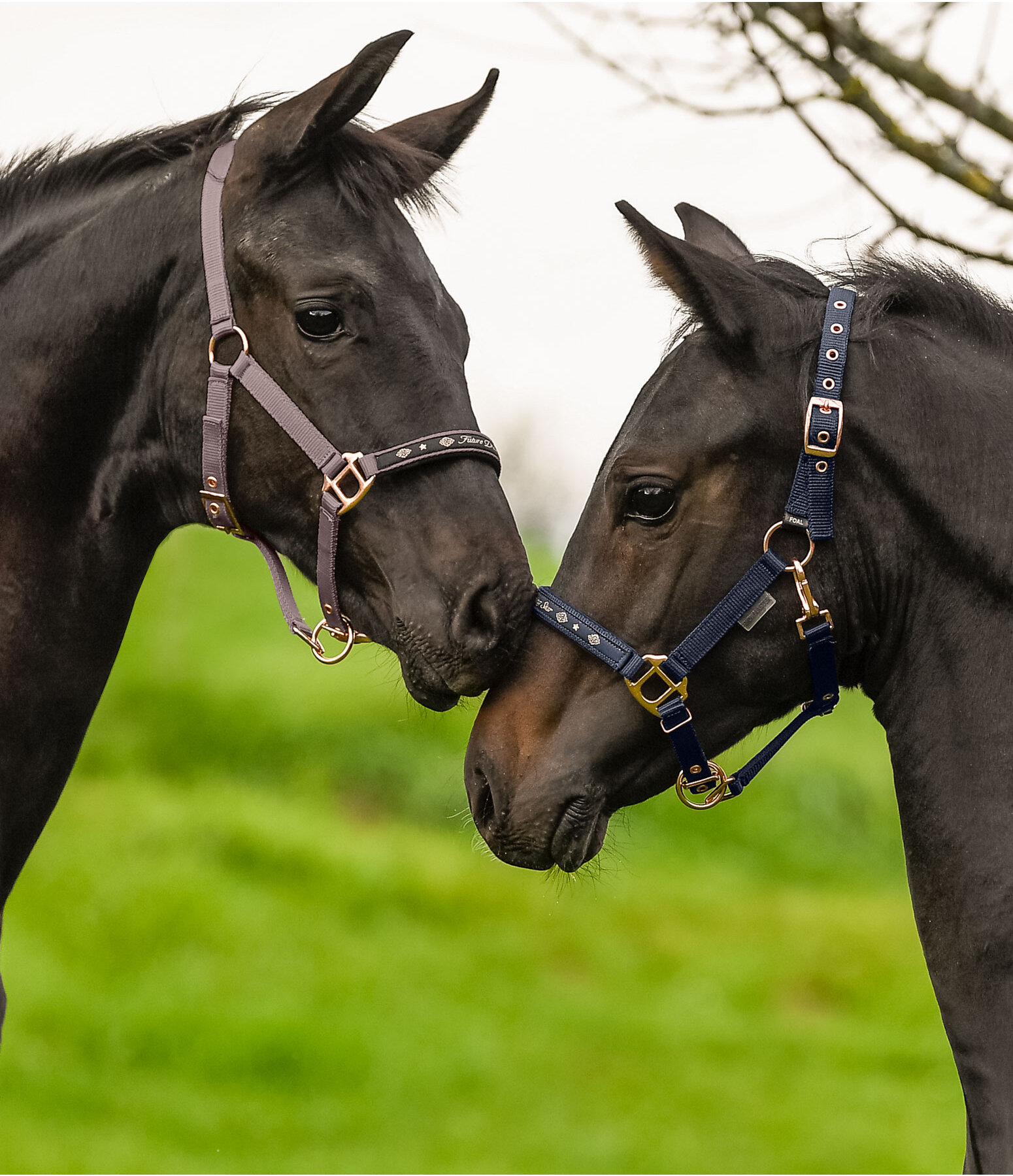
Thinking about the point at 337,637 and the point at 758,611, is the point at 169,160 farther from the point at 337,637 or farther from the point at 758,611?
the point at 758,611

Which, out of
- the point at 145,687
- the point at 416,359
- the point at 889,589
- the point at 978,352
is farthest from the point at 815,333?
the point at 145,687

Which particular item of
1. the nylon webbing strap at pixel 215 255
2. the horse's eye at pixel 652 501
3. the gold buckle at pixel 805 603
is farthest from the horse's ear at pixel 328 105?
the gold buckle at pixel 805 603

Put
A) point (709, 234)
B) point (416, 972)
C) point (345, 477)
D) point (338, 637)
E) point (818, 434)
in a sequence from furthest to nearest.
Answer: point (416, 972)
point (709, 234)
point (338, 637)
point (345, 477)
point (818, 434)

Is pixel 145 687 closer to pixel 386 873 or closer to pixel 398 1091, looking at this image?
pixel 386 873

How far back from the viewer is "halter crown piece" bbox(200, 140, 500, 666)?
3236mm

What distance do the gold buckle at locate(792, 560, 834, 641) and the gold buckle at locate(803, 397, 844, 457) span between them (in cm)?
28

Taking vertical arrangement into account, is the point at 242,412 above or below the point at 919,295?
below

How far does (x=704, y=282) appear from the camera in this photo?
10.5 ft

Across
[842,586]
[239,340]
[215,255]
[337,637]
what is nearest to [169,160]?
[215,255]

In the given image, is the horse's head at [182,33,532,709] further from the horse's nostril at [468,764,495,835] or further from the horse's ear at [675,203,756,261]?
the horse's ear at [675,203,756,261]

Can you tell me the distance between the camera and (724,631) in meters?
3.21

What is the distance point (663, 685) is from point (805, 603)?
1.37 feet

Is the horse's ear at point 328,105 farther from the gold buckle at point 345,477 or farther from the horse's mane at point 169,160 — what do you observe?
the gold buckle at point 345,477

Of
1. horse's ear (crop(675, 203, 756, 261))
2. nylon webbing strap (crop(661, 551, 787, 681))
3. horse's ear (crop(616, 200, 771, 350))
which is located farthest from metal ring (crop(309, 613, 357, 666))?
horse's ear (crop(675, 203, 756, 261))
